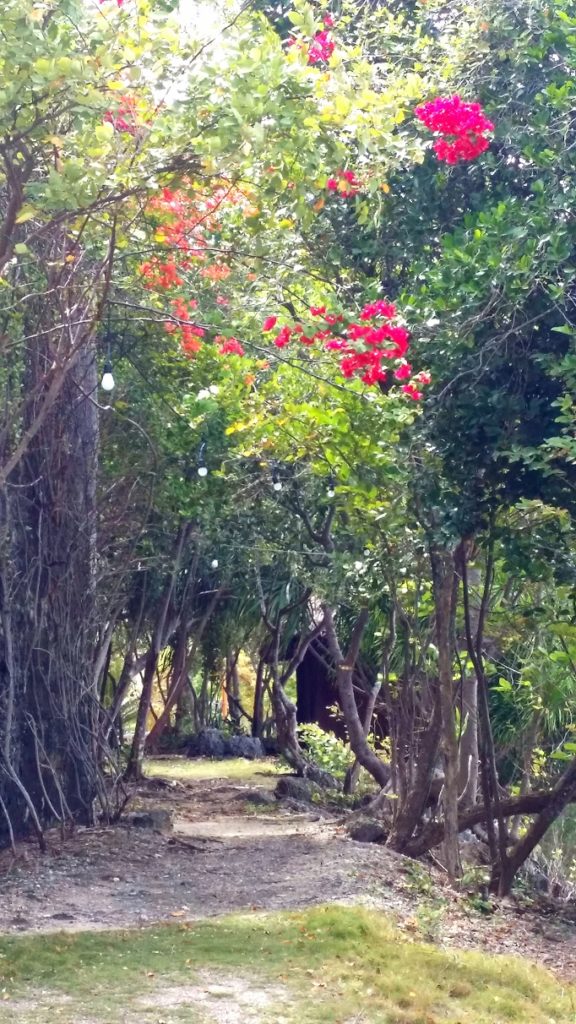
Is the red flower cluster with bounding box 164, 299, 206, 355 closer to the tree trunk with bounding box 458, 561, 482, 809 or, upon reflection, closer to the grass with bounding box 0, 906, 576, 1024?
the tree trunk with bounding box 458, 561, 482, 809

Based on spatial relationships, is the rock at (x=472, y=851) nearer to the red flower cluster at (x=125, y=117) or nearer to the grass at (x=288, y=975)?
the grass at (x=288, y=975)

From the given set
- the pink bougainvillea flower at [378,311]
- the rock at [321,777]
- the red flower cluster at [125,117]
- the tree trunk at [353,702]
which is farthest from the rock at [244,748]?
the red flower cluster at [125,117]

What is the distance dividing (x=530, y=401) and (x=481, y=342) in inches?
16.6

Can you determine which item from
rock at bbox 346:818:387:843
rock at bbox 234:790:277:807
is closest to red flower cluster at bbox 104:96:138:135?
rock at bbox 346:818:387:843

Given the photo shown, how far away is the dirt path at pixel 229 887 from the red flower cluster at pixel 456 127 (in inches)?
178

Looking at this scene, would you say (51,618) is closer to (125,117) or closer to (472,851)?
(125,117)

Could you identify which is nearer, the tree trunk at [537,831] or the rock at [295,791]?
the tree trunk at [537,831]

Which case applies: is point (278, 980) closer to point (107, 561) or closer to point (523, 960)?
point (523, 960)

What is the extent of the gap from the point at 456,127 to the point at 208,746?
55.9ft

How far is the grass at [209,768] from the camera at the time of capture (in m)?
18.7

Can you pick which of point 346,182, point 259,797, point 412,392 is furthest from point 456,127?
point 259,797

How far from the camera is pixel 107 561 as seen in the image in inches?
422

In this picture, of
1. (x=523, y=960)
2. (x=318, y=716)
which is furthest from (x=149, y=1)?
(x=318, y=716)

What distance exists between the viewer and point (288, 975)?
20.7ft
